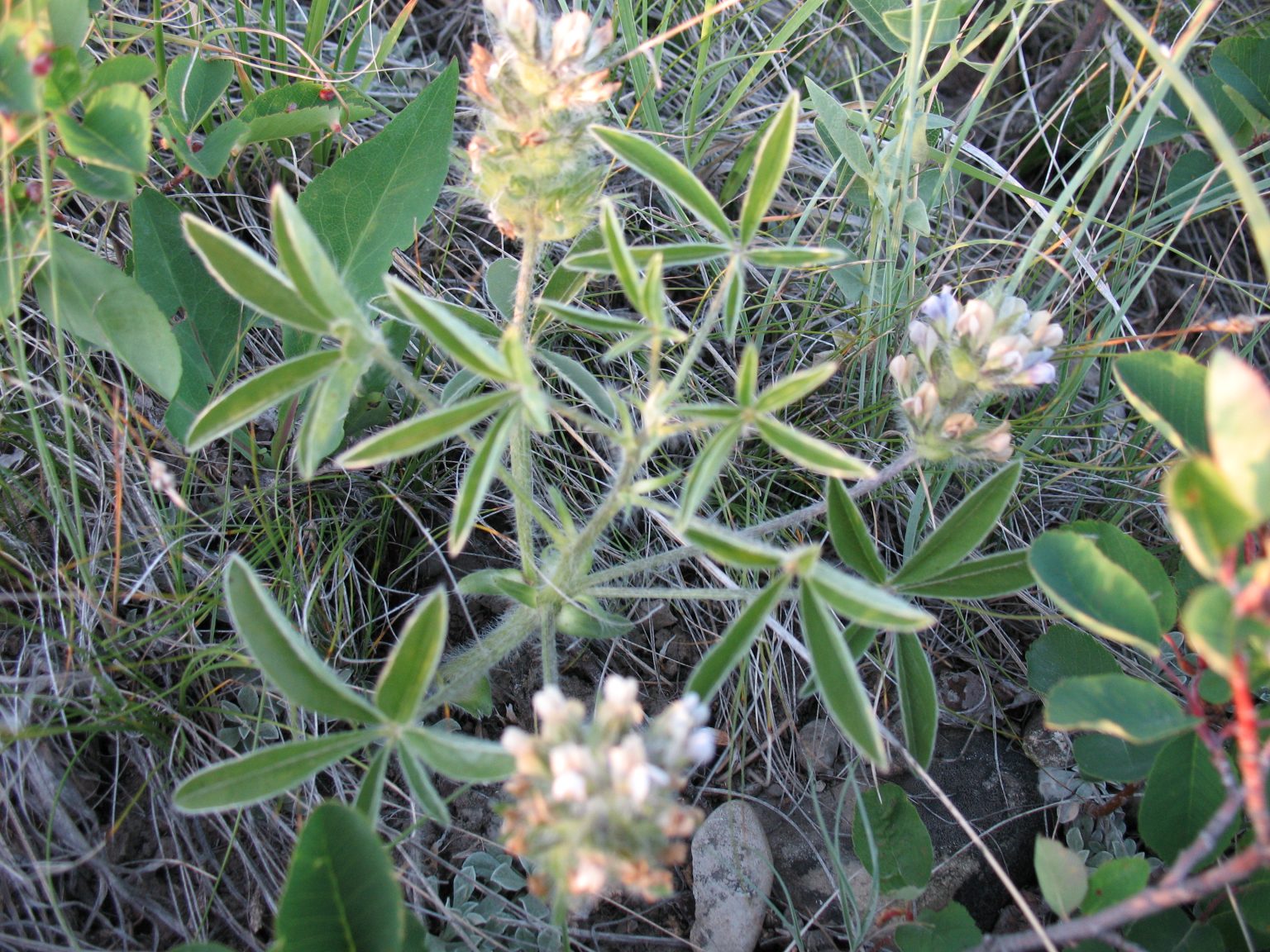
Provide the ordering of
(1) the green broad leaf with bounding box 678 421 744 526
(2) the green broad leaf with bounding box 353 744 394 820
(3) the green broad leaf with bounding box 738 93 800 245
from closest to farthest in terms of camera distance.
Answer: (1) the green broad leaf with bounding box 678 421 744 526 → (2) the green broad leaf with bounding box 353 744 394 820 → (3) the green broad leaf with bounding box 738 93 800 245

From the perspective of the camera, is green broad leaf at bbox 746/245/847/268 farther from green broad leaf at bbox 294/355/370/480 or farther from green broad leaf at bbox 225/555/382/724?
green broad leaf at bbox 225/555/382/724

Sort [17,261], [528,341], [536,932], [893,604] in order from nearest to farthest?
1. [893,604]
2. [17,261]
3. [536,932]
4. [528,341]

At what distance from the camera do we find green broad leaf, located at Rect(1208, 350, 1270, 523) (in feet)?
4.09

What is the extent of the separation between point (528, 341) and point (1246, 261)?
2677 millimetres

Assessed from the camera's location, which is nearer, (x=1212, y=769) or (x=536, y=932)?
(x=1212, y=769)

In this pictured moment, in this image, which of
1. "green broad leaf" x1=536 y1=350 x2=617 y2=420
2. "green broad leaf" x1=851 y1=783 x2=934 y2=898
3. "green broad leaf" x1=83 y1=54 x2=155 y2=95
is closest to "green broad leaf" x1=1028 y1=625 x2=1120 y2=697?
"green broad leaf" x1=851 y1=783 x2=934 y2=898

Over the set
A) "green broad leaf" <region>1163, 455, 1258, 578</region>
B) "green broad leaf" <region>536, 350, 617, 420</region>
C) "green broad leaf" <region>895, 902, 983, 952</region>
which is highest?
"green broad leaf" <region>1163, 455, 1258, 578</region>

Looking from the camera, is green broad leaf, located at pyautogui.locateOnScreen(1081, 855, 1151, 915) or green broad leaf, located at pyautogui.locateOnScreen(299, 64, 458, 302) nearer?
green broad leaf, located at pyautogui.locateOnScreen(1081, 855, 1151, 915)

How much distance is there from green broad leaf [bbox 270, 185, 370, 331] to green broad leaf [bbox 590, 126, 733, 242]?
0.61 m

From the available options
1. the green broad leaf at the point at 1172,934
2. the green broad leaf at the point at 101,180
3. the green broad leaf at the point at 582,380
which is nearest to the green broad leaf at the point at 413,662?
the green broad leaf at the point at 582,380

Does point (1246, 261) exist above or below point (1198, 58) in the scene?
below

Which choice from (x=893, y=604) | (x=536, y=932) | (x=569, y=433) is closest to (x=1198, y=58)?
(x=569, y=433)

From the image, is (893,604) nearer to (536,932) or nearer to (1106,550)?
(1106,550)

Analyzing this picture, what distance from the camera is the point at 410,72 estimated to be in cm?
328
